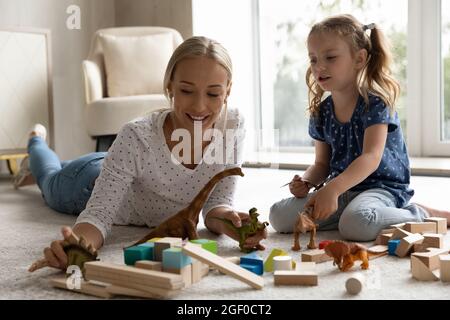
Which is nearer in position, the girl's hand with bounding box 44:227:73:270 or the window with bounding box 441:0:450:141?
the girl's hand with bounding box 44:227:73:270

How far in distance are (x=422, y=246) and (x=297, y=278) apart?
30 centimetres

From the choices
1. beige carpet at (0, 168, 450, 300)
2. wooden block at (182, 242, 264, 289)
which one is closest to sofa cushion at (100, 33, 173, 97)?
beige carpet at (0, 168, 450, 300)

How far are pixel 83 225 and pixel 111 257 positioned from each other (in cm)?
8

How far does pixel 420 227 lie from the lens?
1.24m

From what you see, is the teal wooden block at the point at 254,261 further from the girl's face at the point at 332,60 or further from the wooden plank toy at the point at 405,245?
the girl's face at the point at 332,60

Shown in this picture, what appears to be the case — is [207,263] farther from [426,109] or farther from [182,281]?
[426,109]

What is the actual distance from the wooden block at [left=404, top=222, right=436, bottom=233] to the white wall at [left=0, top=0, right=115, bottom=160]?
2376 mm

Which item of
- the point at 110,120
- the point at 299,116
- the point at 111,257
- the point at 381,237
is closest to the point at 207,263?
the point at 111,257

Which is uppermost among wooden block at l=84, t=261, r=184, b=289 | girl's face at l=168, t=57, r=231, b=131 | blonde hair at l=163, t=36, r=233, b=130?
blonde hair at l=163, t=36, r=233, b=130

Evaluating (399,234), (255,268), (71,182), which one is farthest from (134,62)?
(255,268)

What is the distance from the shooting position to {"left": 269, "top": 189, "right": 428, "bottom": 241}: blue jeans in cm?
127

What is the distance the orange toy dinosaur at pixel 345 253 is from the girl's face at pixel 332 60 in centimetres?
53

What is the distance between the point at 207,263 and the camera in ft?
2.95

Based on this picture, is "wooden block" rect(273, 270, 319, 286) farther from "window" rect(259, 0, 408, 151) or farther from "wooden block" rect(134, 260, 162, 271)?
"window" rect(259, 0, 408, 151)
